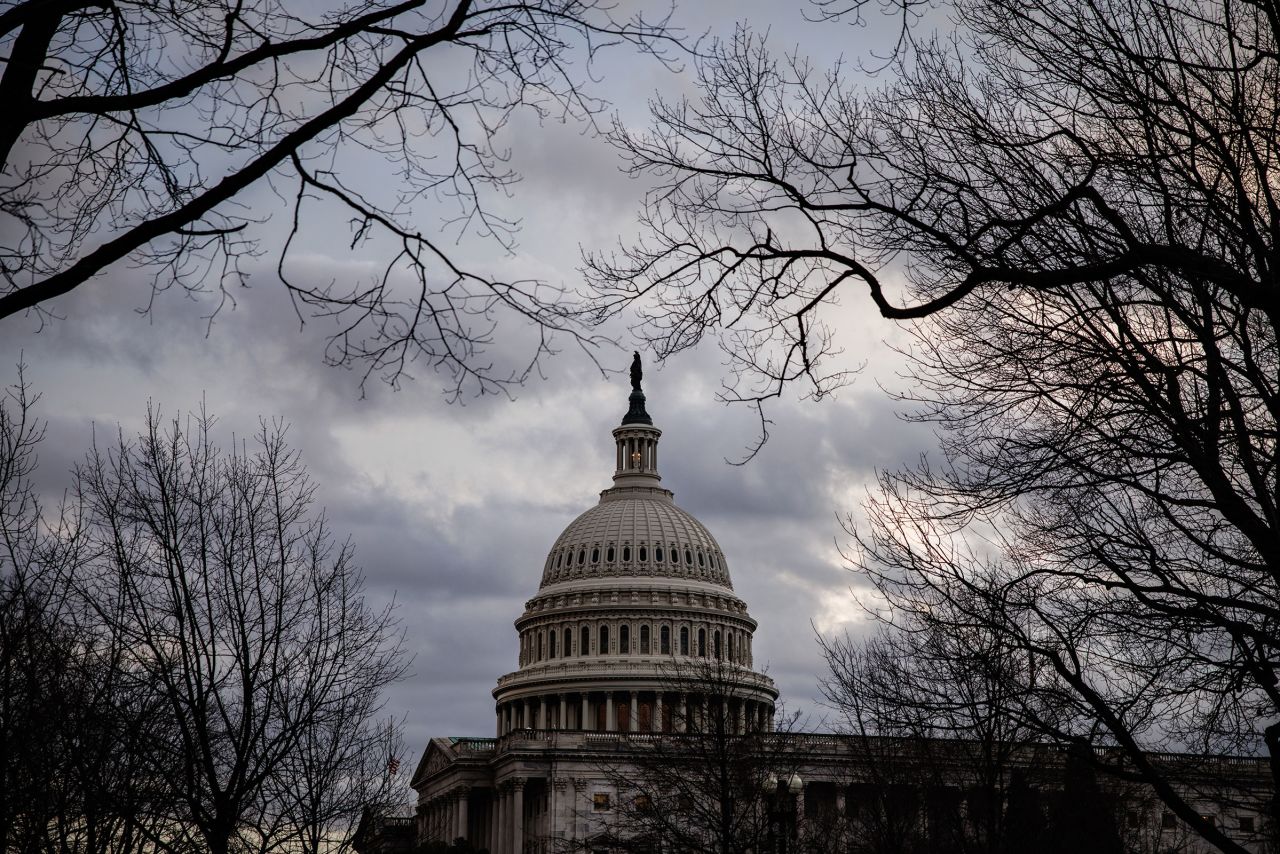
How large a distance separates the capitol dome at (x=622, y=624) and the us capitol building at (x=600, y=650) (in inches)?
5.6

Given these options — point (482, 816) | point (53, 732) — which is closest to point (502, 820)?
point (482, 816)

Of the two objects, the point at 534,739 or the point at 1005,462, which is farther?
the point at 534,739

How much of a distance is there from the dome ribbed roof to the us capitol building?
154 mm

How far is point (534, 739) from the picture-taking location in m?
115

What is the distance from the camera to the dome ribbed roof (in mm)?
151750

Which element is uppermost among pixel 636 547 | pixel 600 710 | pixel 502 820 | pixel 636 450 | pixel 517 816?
pixel 636 450

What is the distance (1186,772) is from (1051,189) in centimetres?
700

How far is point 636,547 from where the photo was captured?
15262 cm

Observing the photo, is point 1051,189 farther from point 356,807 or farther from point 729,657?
point 729,657

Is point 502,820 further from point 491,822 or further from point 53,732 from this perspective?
point 53,732

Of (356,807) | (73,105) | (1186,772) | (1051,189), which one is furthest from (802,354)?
(356,807)

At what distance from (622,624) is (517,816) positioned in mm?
35856

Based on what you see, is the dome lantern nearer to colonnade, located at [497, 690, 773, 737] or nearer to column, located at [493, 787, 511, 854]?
colonnade, located at [497, 690, 773, 737]

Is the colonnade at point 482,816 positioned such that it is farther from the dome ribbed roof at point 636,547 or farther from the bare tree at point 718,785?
the bare tree at point 718,785
